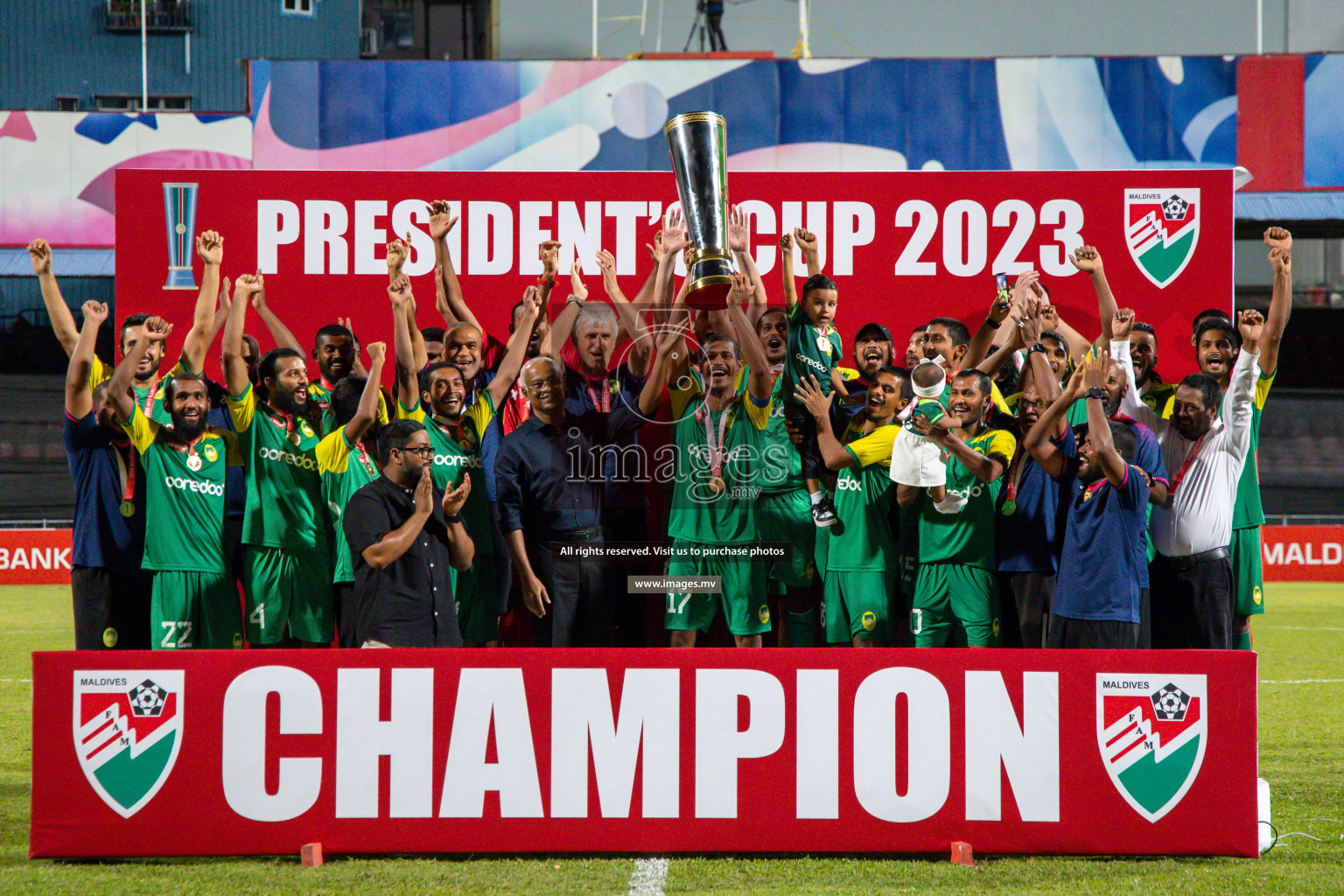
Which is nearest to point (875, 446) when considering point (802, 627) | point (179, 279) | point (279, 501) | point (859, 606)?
point (859, 606)

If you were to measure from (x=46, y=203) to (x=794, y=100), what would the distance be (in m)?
11.8

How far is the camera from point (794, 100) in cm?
1806

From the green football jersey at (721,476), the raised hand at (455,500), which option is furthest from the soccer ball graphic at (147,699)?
the green football jersey at (721,476)

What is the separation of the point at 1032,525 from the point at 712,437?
169 cm

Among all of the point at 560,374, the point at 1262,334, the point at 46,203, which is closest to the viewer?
the point at 560,374

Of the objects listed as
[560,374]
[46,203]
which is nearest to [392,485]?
[560,374]

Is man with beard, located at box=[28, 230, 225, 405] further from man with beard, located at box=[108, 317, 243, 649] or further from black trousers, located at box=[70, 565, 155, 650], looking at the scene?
black trousers, located at box=[70, 565, 155, 650]

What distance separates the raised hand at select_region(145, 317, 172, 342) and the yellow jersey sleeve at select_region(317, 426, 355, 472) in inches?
35.8

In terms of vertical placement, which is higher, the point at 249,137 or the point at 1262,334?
the point at 249,137

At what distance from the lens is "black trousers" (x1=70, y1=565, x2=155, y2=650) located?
5914 millimetres

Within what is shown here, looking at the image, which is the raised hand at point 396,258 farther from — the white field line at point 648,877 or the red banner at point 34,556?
the red banner at point 34,556

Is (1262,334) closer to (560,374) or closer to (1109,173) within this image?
(1109,173)

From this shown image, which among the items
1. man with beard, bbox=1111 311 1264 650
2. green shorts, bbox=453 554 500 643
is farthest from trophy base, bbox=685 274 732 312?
man with beard, bbox=1111 311 1264 650

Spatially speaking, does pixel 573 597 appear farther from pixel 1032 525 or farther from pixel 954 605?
pixel 1032 525
